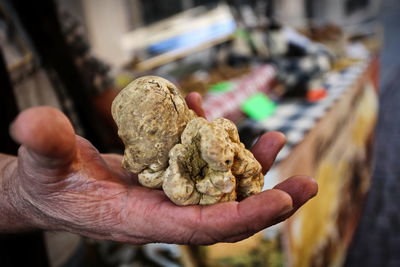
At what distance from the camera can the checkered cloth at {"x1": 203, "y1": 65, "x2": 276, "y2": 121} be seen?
7.89 feet

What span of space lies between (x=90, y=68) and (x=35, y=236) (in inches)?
47.0

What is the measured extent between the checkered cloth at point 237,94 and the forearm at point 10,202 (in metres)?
1.35

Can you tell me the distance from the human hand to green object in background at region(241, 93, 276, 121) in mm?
1637

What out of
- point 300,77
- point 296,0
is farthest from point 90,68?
point 296,0

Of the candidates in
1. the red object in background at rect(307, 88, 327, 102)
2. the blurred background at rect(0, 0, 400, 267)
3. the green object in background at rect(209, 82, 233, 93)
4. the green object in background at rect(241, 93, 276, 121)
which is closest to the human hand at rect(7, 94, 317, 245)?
the blurred background at rect(0, 0, 400, 267)

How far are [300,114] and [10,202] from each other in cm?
218

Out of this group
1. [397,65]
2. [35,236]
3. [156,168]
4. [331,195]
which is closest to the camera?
[156,168]

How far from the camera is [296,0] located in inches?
404

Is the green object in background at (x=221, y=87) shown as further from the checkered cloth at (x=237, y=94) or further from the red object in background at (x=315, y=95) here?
the red object in background at (x=315, y=95)

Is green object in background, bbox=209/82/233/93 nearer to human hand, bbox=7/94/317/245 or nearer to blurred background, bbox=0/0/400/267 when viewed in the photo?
blurred background, bbox=0/0/400/267

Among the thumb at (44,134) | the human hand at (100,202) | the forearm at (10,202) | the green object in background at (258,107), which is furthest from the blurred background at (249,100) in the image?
the thumb at (44,134)

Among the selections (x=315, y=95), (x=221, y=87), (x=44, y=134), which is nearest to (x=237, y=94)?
(x=221, y=87)

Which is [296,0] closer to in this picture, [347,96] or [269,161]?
[347,96]

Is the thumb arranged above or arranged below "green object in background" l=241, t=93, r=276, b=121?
above
